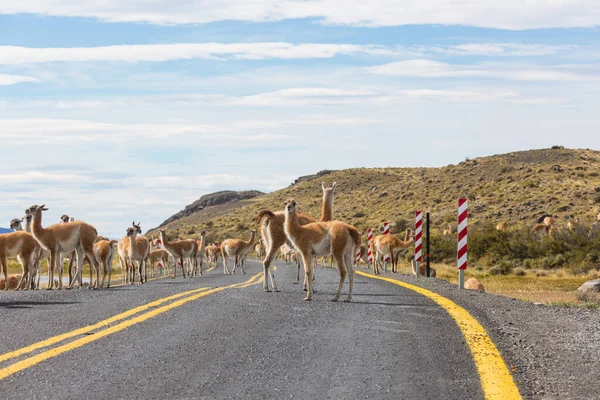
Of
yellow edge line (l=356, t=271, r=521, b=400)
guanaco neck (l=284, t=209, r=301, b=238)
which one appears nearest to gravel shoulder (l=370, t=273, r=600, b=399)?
yellow edge line (l=356, t=271, r=521, b=400)

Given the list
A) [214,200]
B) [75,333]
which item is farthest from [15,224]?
[214,200]

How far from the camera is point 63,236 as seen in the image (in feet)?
65.8

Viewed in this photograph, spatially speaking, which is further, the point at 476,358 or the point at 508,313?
the point at 508,313

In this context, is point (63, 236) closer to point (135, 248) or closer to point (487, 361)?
point (135, 248)

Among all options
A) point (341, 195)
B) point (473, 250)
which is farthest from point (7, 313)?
point (341, 195)

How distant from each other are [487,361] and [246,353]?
2.18 metres

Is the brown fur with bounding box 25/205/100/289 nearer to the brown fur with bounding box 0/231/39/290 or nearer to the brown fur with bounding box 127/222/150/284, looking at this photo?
the brown fur with bounding box 0/231/39/290

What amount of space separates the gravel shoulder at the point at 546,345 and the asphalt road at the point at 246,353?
1.59ft

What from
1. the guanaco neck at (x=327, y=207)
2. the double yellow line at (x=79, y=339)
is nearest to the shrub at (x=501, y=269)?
the guanaco neck at (x=327, y=207)

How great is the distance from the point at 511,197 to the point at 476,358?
68.6m

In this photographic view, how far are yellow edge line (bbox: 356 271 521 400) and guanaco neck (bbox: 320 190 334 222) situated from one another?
23.4 ft

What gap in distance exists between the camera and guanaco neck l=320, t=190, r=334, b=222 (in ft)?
59.9

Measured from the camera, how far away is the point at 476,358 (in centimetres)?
731

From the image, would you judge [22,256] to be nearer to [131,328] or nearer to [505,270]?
[131,328]
